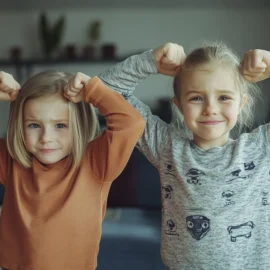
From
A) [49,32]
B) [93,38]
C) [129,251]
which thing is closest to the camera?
[129,251]

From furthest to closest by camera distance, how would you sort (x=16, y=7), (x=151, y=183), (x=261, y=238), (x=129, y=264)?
(x=16, y=7), (x=151, y=183), (x=129, y=264), (x=261, y=238)

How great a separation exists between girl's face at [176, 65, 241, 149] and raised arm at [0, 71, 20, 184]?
389mm

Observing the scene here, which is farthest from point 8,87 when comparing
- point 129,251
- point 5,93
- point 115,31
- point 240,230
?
point 115,31

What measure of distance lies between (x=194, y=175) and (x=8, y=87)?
1.49 ft

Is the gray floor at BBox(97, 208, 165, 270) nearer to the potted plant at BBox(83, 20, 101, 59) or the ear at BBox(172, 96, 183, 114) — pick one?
the ear at BBox(172, 96, 183, 114)

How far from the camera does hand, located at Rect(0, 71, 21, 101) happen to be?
0.95 metres

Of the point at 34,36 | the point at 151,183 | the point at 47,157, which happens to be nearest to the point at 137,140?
the point at 47,157

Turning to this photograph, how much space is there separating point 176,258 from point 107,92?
388mm

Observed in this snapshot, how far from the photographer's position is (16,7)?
4102mm

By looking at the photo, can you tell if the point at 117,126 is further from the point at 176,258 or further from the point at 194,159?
the point at 176,258

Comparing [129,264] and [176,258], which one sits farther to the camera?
[129,264]

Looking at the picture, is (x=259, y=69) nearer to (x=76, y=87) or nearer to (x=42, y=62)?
(x=76, y=87)

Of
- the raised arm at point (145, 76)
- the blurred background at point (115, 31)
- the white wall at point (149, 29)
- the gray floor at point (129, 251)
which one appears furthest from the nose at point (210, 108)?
the white wall at point (149, 29)

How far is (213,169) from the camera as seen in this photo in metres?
0.90
